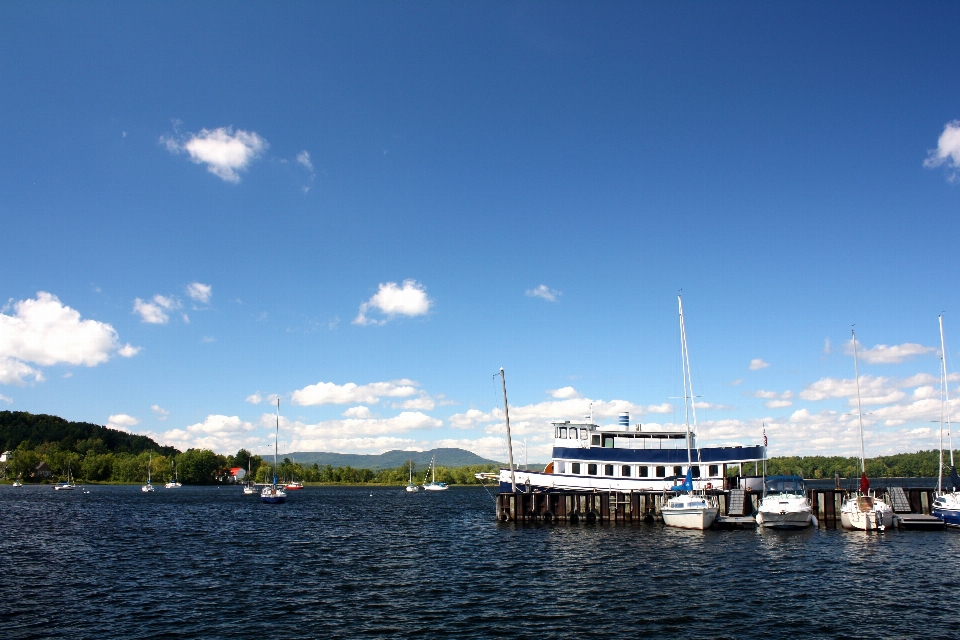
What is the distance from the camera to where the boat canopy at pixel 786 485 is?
53531 millimetres

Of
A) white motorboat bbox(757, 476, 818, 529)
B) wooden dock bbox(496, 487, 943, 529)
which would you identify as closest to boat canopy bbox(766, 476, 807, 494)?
wooden dock bbox(496, 487, 943, 529)

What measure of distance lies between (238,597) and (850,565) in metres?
31.8

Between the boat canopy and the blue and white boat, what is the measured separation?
9.33ft

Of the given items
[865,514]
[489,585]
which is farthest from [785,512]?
[489,585]

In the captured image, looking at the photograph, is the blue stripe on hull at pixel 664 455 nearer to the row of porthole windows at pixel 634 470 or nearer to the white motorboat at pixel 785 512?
the row of porthole windows at pixel 634 470

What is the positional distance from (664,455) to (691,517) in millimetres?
10667

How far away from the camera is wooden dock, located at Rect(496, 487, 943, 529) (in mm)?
55438

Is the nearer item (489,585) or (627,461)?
(489,585)

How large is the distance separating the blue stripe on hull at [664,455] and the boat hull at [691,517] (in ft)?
28.8

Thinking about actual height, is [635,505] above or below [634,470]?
below

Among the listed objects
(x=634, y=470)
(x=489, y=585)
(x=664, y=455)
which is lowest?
(x=489, y=585)

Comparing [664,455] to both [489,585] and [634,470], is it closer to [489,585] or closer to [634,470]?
[634,470]

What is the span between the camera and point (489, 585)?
30.7 meters

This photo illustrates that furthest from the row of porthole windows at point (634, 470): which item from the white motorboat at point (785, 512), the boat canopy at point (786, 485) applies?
the white motorboat at point (785, 512)
